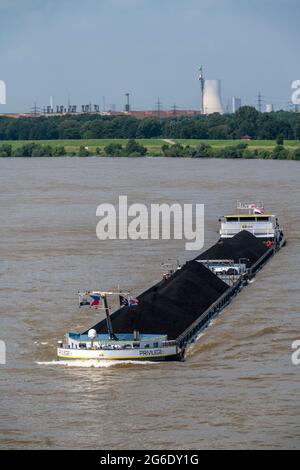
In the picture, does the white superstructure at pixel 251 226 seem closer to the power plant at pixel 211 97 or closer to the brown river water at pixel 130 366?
the brown river water at pixel 130 366

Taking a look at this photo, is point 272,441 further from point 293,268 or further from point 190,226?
point 190,226

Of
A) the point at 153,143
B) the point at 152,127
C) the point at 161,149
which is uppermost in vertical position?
the point at 152,127

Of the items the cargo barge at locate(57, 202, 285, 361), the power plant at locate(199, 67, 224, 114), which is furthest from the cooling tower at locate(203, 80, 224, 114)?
the cargo barge at locate(57, 202, 285, 361)

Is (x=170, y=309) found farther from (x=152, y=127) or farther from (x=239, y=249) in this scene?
(x=152, y=127)

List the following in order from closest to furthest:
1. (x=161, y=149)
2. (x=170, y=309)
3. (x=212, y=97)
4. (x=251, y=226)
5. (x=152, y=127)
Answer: (x=170, y=309), (x=251, y=226), (x=161, y=149), (x=152, y=127), (x=212, y=97)

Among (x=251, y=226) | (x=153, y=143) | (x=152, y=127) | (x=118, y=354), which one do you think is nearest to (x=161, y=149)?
(x=153, y=143)

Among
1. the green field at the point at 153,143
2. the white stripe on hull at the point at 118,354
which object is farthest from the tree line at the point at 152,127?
the white stripe on hull at the point at 118,354
